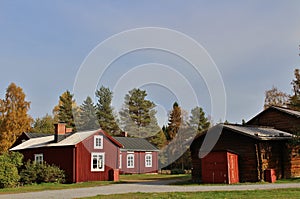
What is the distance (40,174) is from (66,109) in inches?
1509

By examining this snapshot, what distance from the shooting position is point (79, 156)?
29.5 metres

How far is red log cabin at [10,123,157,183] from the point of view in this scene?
2930 centimetres

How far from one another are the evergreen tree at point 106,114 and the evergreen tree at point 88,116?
161cm

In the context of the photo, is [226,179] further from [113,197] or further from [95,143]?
[95,143]

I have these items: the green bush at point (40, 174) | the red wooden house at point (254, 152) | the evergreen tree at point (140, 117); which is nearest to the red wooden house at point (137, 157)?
the evergreen tree at point (140, 117)

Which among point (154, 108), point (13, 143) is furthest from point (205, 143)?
point (13, 143)

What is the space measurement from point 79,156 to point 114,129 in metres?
29.1

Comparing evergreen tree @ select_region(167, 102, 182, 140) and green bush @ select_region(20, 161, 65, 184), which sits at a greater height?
evergreen tree @ select_region(167, 102, 182, 140)

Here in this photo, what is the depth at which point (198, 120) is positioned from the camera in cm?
5609

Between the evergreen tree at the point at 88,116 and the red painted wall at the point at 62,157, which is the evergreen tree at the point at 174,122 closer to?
the evergreen tree at the point at 88,116

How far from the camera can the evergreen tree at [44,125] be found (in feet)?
187

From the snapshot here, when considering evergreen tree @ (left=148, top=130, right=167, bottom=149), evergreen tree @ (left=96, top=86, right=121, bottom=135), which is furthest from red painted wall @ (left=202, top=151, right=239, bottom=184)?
evergreen tree @ (left=96, top=86, right=121, bottom=135)

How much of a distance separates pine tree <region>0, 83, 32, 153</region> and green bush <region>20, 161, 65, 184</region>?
19.3m

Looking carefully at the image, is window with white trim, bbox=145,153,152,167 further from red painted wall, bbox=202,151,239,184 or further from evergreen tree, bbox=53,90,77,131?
evergreen tree, bbox=53,90,77,131
